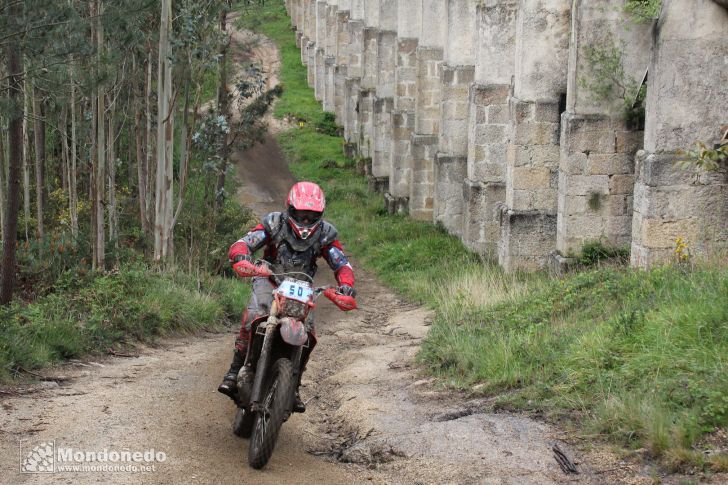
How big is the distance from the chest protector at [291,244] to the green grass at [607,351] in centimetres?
180

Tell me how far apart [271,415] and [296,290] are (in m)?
0.89

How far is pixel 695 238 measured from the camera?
1216 centimetres

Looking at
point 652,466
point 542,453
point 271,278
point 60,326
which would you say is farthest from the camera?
point 60,326

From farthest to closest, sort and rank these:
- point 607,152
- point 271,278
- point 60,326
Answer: point 607,152 < point 60,326 < point 271,278

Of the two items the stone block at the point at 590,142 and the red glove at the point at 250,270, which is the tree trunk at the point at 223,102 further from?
the red glove at the point at 250,270

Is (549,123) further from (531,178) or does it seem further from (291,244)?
(291,244)

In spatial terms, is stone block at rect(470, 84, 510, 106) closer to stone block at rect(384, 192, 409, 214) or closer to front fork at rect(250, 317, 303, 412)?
stone block at rect(384, 192, 409, 214)

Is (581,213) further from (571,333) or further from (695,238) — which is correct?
(571,333)

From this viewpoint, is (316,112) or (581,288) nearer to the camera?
(581,288)

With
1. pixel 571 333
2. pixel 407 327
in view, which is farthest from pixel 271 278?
pixel 407 327

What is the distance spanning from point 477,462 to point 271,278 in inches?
82.4

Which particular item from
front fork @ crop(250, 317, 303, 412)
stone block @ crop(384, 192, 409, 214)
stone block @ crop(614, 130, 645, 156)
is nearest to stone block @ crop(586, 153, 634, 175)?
stone block @ crop(614, 130, 645, 156)

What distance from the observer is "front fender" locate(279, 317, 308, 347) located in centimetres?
693

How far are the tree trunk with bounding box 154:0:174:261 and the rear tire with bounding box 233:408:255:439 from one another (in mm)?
9266
